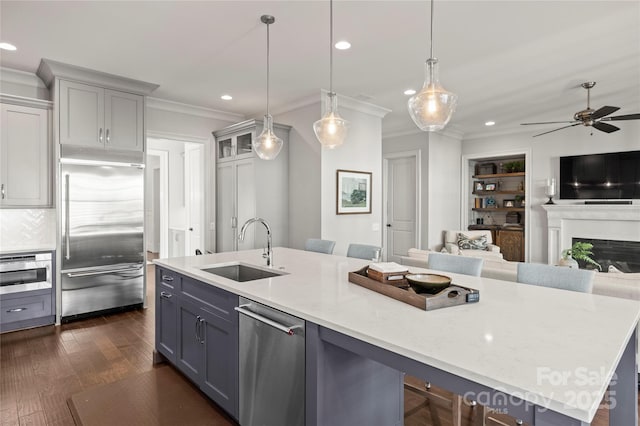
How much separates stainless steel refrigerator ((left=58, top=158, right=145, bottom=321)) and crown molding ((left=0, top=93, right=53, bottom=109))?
2.20 feet

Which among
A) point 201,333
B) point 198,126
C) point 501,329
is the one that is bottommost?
point 201,333

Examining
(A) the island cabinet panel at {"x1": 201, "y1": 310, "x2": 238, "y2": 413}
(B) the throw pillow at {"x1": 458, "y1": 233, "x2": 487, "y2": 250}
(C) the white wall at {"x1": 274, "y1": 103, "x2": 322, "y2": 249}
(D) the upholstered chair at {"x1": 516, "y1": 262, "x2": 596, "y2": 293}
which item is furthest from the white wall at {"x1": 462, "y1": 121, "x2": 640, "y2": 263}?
(A) the island cabinet panel at {"x1": 201, "y1": 310, "x2": 238, "y2": 413}

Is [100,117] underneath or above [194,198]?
above

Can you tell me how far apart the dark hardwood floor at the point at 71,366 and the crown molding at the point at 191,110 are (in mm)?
2834

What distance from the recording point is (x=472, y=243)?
6.55m

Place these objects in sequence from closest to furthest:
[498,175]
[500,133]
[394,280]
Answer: [394,280] → [500,133] → [498,175]

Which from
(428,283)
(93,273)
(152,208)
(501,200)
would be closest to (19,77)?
(93,273)

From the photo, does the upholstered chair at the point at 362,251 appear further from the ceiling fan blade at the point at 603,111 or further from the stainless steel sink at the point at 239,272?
the ceiling fan blade at the point at 603,111

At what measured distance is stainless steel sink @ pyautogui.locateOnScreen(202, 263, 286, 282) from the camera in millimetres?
2758

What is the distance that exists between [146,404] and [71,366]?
104 centimetres

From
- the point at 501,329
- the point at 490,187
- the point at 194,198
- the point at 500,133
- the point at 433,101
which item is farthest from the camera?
the point at 490,187

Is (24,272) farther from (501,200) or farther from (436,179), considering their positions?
(501,200)

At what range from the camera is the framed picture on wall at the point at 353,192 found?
16.5ft


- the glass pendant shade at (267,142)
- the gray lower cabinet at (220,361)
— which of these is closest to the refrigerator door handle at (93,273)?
the glass pendant shade at (267,142)
